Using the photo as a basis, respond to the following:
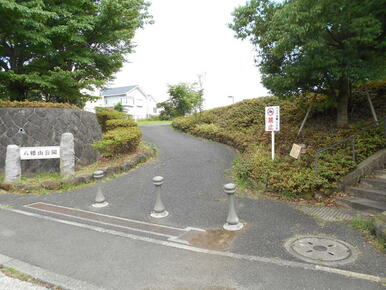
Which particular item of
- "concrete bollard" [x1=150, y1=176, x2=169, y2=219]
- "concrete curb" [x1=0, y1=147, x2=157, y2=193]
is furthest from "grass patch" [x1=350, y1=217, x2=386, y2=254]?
"concrete curb" [x1=0, y1=147, x2=157, y2=193]

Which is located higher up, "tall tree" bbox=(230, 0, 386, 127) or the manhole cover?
"tall tree" bbox=(230, 0, 386, 127)

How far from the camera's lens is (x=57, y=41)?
10336 millimetres

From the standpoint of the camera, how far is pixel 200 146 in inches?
492

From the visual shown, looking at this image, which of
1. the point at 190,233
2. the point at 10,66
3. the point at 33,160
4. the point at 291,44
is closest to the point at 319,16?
the point at 291,44

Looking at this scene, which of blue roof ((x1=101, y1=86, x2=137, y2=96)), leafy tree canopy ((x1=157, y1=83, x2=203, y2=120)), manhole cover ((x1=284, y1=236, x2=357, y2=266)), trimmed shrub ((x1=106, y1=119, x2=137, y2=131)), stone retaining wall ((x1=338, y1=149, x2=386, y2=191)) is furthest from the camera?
blue roof ((x1=101, y1=86, x2=137, y2=96))

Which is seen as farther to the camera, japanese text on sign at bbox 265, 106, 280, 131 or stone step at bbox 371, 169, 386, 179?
japanese text on sign at bbox 265, 106, 280, 131

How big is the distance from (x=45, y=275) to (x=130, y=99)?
147 feet

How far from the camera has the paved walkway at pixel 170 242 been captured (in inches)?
126

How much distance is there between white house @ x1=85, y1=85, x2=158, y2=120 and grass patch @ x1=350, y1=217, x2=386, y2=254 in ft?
131

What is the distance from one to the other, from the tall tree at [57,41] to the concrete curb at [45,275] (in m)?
7.35

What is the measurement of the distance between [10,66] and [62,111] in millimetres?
3660

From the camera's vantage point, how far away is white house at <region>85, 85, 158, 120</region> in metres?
44.7

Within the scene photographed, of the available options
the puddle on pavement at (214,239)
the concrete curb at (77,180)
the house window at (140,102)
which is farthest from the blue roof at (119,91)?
the puddle on pavement at (214,239)

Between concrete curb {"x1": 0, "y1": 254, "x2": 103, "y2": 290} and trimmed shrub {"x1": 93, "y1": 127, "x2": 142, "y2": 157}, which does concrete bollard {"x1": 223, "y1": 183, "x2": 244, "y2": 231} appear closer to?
concrete curb {"x1": 0, "y1": 254, "x2": 103, "y2": 290}
